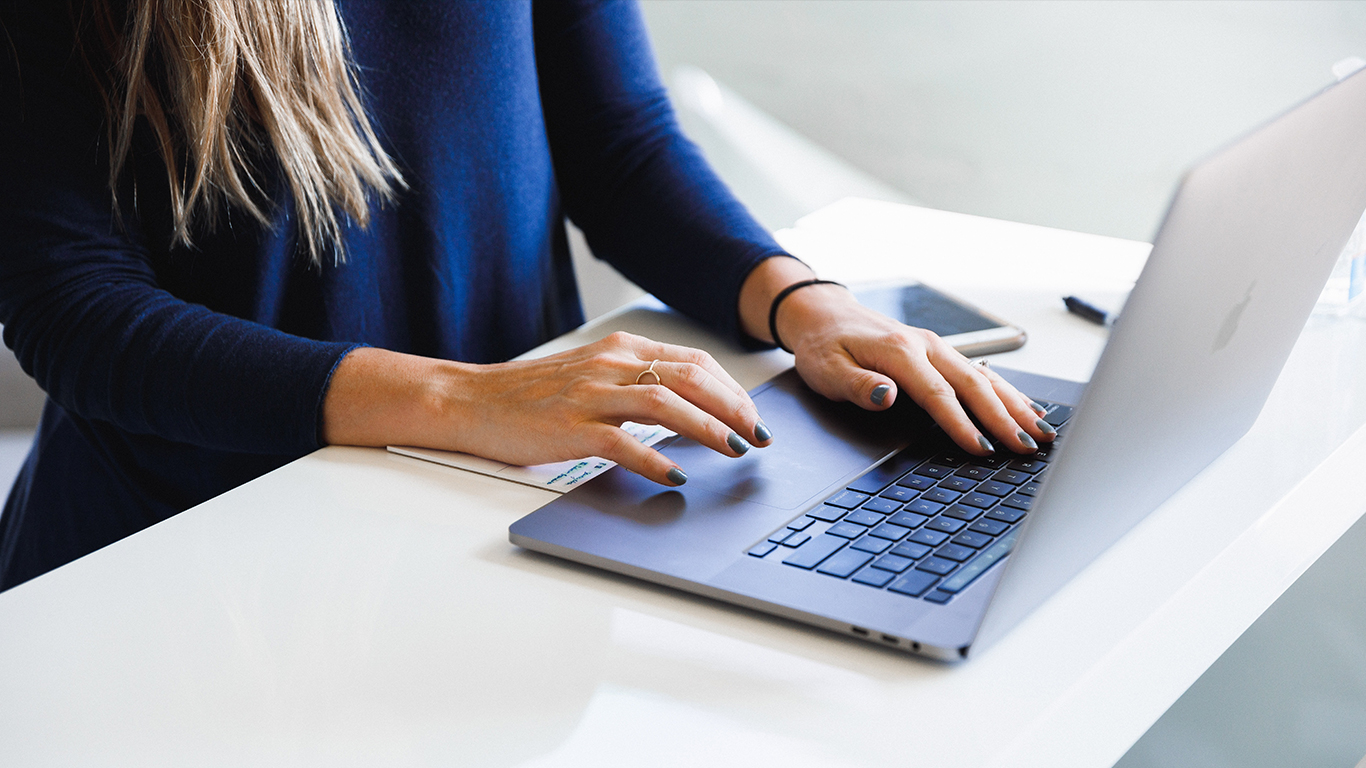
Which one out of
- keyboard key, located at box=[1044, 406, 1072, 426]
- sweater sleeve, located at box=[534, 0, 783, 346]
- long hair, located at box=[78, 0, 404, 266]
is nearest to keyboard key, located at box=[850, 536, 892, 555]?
keyboard key, located at box=[1044, 406, 1072, 426]

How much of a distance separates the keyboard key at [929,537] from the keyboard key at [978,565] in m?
0.02

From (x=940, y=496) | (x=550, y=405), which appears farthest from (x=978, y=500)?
(x=550, y=405)

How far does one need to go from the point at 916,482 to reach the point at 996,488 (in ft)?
0.15

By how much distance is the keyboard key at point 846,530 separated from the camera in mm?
576

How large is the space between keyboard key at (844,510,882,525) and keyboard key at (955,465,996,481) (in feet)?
0.27

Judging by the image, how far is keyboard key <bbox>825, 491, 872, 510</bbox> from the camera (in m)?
0.61

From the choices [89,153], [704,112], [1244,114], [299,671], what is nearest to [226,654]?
[299,671]

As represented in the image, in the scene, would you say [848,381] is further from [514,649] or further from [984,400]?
[514,649]

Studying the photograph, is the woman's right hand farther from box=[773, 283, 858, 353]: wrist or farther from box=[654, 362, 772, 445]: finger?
box=[773, 283, 858, 353]: wrist

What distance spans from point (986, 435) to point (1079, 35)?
5.37 ft

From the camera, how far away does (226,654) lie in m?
0.52

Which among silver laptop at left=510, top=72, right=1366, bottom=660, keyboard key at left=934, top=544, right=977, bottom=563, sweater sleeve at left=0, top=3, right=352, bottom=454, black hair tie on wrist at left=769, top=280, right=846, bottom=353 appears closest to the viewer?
silver laptop at left=510, top=72, right=1366, bottom=660

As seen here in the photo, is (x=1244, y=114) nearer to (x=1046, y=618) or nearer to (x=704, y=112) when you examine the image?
(x=704, y=112)

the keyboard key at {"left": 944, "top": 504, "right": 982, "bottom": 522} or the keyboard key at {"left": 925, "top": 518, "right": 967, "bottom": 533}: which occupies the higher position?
the keyboard key at {"left": 944, "top": 504, "right": 982, "bottom": 522}
